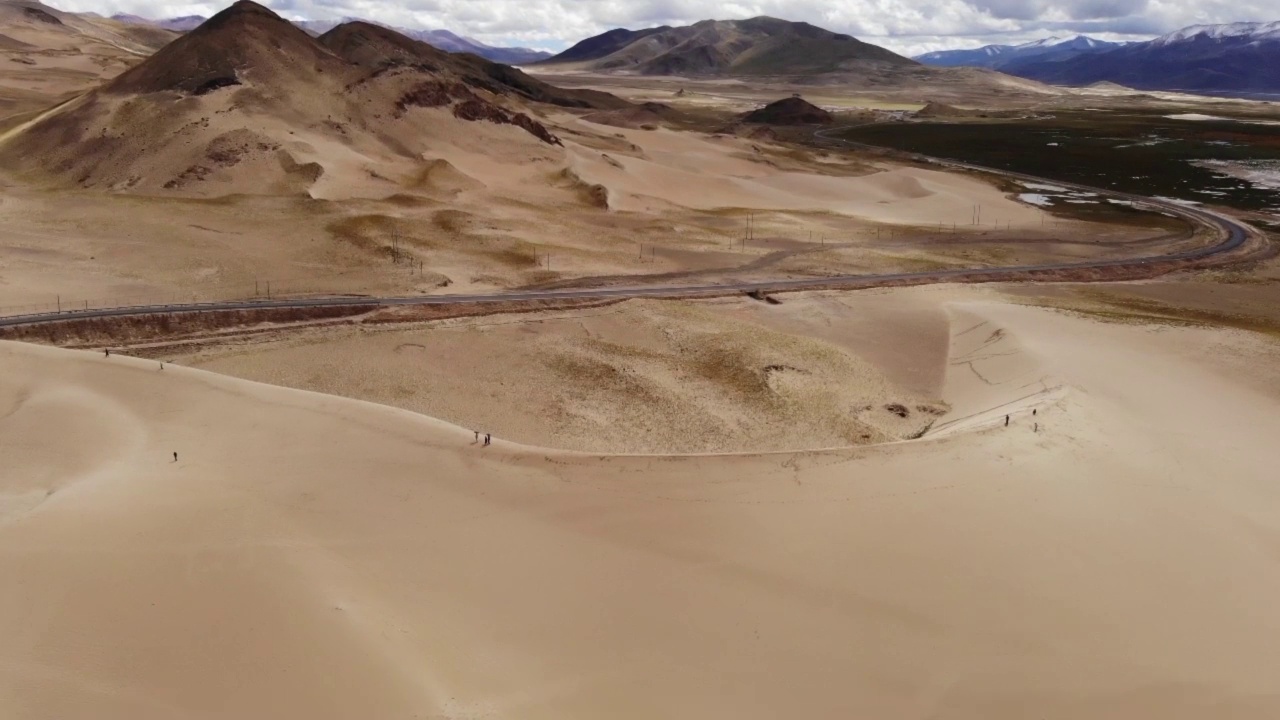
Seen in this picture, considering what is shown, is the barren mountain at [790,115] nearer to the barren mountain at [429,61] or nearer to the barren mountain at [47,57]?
the barren mountain at [429,61]

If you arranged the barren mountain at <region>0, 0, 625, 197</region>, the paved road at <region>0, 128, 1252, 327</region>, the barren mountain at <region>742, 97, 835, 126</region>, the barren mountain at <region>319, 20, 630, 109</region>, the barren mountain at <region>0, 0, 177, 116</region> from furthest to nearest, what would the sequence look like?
the barren mountain at <region>742, 97, 835, 126</region> < the barren mountain at <region>0, 0, 177, 116</region> < the barren mountain at <region>319, 20, 630, 109</region> < the barren mountain at <region>0, 0, 625, 197</region> < the paved road at <region>0, 128, 1252, 327</region>

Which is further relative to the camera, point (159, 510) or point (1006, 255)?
point (1006, 255)

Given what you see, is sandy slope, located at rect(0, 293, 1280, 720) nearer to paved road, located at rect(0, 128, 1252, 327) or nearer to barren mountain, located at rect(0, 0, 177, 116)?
paved road, located at rect(0, 128, 1252, 327)

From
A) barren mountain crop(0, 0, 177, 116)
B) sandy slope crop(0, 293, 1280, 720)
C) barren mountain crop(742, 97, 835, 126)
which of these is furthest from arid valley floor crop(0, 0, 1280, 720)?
barren mountain crop(742, 97, 835, 126)

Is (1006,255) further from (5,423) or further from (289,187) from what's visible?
(5,423)

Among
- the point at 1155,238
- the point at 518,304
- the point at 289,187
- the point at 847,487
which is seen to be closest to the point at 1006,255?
the point at 1155,238

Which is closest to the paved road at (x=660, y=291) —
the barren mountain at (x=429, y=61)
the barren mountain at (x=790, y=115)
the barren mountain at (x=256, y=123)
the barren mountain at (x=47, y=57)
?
the barren mountain at (x=256, y=123)

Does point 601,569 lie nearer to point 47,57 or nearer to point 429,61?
point 429,61
